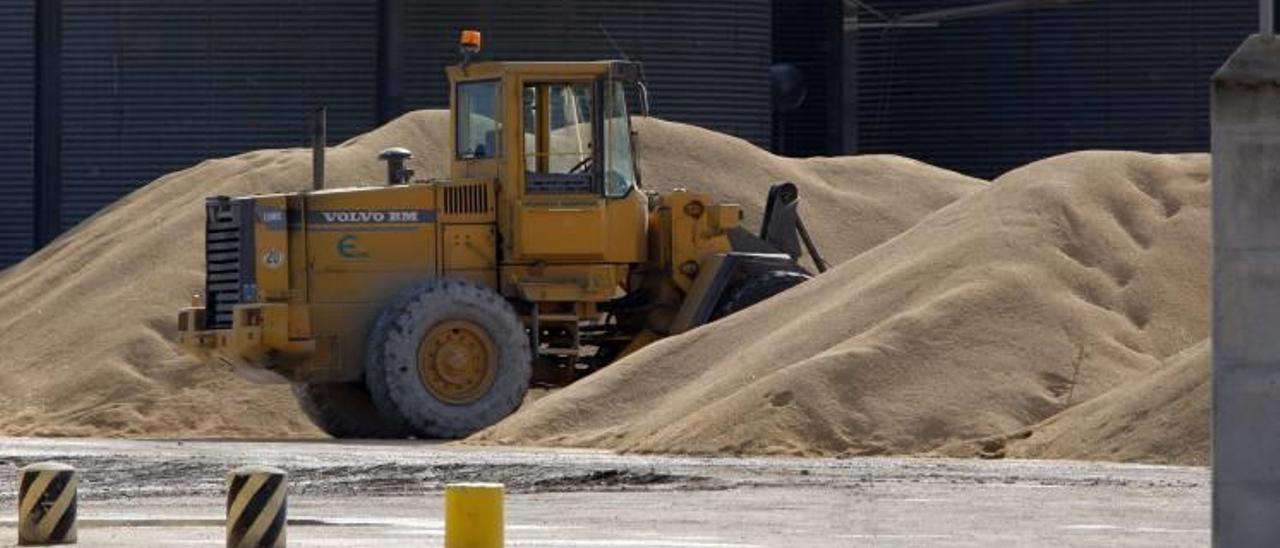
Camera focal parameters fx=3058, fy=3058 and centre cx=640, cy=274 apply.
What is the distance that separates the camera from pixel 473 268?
30391mm

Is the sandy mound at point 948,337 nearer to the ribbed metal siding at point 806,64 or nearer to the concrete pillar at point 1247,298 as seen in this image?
the concrete pillar at point 1247,298

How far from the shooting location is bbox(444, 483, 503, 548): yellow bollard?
1438cm

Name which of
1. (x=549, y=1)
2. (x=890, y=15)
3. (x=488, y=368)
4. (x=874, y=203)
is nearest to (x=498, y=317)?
(x=488, y=368)

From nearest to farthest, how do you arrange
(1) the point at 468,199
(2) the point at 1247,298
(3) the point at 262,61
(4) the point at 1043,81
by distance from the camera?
1. (2) the point at 1247,298
2. (1) the point at 468,199
3. (3) the point at 262,61
4. (4) the point at 1043,81

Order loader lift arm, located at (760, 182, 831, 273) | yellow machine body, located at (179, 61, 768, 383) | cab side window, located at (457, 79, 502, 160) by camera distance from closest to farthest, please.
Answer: yellow machine body, located at (179, 61, 768, 383)
cab side window, located at (457, 79, 502, 160)
loader lift arm, located at (760, 182, 831, 273)

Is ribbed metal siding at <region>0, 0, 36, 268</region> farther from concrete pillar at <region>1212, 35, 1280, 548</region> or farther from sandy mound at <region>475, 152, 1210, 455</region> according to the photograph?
concrete pillar at <region>1212, 35, 1280, 548</region>

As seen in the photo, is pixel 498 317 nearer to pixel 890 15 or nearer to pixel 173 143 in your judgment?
Answer: pixel 173 143

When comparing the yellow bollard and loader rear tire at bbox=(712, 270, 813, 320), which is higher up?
loader rear tire at bbox=(712, 270, 813, 320)

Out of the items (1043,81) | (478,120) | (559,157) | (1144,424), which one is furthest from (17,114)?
(1144,424)

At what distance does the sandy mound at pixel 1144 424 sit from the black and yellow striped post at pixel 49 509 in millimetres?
9764

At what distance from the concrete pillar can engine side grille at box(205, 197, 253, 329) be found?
17.5 metres

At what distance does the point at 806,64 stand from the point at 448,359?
2139 centimetres

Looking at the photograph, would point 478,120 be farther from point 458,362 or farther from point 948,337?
point 948,337

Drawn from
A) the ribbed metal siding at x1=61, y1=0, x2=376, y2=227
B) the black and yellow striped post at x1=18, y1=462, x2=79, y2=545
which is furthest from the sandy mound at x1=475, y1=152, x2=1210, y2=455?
the ribbed metal siding at x1=61, y1=0, x2=376, y2=227
